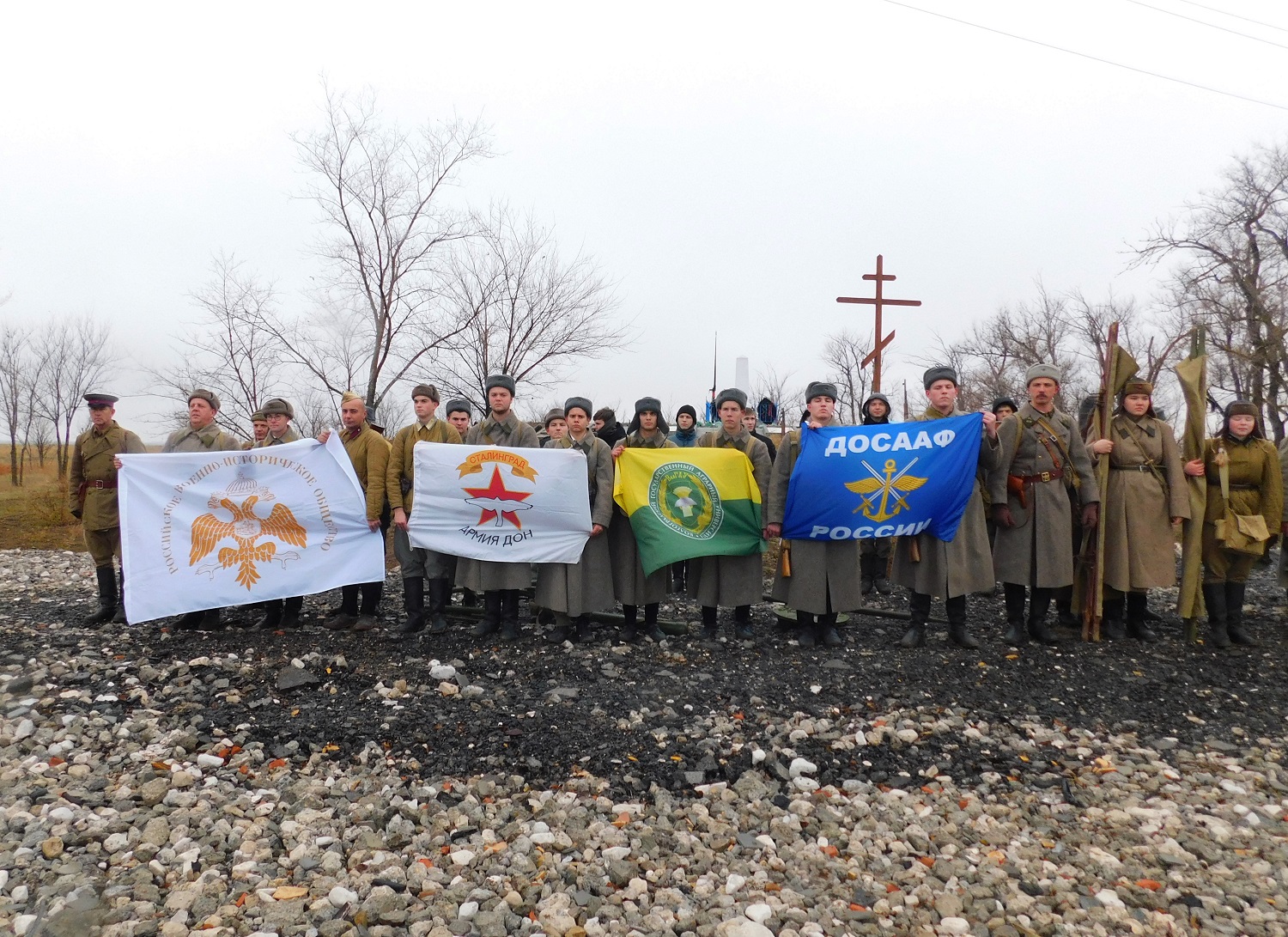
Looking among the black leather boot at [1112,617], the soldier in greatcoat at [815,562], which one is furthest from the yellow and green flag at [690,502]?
the black leather boot at [1112,617]

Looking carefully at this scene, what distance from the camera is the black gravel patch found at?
4.39 m

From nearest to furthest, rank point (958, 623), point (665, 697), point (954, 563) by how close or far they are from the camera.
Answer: point (665, 697)
point (954, 563)
point (958, 623)

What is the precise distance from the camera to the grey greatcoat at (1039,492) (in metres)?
6.45

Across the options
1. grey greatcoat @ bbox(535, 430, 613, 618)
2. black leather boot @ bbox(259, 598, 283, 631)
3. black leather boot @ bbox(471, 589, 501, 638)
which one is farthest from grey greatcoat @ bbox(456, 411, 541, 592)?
black leather boot @ bbox(259, 598, 283, 631)

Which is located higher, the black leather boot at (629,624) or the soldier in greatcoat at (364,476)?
the soldier in greatcoat at (364,476)

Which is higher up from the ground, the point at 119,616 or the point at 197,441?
the point at 197,441

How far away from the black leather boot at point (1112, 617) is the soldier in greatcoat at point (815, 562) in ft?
7.53

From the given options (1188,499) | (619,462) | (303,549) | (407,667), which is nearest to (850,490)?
(619,462)

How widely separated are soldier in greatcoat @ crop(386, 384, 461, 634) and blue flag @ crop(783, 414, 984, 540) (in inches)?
126

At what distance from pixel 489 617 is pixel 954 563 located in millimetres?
3993

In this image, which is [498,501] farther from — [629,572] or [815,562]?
[815,562]

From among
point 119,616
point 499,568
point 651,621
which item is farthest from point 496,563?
point 119,616

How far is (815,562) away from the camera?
6.55m

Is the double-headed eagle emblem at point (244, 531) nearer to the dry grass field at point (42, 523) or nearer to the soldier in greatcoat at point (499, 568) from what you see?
the soldier in greatcoat at point (499, 568)
